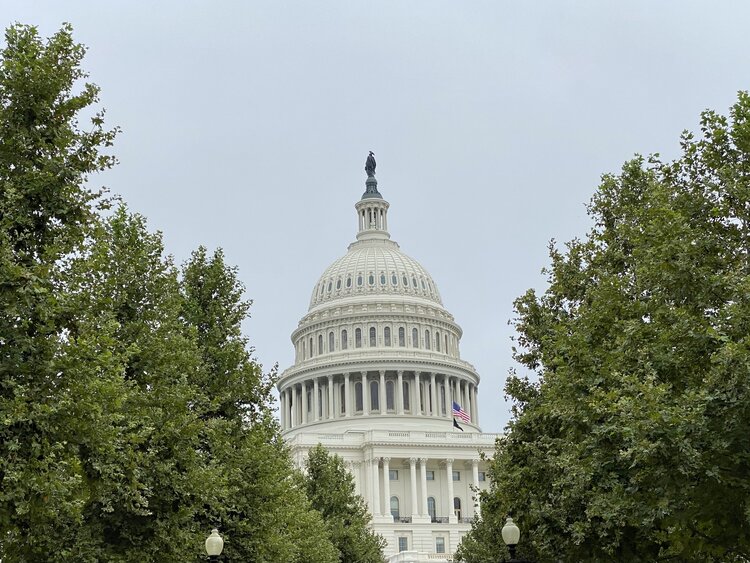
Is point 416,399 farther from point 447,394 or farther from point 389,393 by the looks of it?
point 447,394

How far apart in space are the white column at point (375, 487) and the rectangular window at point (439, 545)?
7.66m

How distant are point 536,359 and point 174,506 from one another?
14.5m

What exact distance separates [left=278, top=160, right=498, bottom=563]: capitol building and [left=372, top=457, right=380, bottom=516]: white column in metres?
0.12

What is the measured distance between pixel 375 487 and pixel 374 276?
3849 centimetres

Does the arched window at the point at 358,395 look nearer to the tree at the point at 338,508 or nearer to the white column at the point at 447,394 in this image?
the white column at the point at 447,394

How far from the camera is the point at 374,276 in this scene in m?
179

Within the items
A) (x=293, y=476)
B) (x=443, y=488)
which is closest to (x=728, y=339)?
(x=293, y=476)

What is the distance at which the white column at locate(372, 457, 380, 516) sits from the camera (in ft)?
488

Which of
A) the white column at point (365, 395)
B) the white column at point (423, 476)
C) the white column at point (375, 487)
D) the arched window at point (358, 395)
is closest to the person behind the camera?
the white column at point (375, 487)

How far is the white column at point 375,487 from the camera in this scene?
14862 cm

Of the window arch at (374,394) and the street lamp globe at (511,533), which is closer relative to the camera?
the street lamp globe at (511,533)

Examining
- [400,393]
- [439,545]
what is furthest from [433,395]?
[439,545]

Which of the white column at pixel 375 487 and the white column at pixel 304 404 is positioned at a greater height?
the white column at pixel 304 404

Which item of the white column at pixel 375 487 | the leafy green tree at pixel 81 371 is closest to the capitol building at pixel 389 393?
the white column at pixel 375 487
